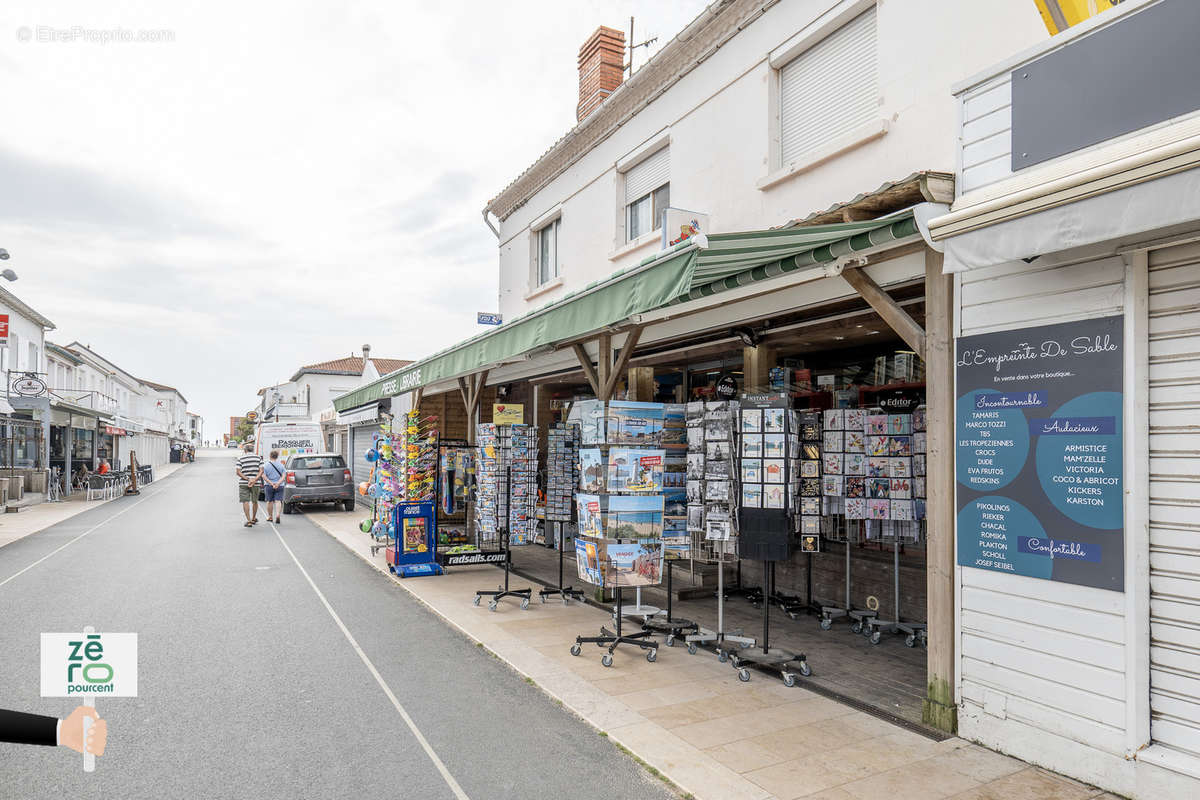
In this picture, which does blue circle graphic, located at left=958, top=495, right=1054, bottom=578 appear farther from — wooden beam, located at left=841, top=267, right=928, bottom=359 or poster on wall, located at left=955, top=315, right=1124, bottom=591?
wooden beam, located at left=841, top=267, right=928, bottom=359

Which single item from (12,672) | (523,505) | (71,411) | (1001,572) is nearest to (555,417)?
(523,505)

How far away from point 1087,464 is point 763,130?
17.7ft

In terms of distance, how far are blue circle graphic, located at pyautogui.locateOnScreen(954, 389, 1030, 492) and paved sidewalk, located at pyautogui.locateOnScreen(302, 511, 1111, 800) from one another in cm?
155

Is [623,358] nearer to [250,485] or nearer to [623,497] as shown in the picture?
[623,497]

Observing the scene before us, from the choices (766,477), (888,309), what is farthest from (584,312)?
(888,309)

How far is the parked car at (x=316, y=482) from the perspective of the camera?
18.2 metres

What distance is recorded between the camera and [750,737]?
14.1ft

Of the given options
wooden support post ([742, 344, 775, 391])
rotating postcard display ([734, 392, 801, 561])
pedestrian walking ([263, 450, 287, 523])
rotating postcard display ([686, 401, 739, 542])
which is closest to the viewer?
rotating postcard display ([734, 392, 801, 561])

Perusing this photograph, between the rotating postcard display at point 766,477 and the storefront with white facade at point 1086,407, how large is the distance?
1.48 meters

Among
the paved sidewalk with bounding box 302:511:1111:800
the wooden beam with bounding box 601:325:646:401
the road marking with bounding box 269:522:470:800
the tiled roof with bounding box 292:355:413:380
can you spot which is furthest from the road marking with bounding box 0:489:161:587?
the tiled roof with bounding box 292:355:413:380

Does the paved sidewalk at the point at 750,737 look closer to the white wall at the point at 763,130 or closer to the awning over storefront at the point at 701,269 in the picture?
the awning over storefront at the point at 701,269

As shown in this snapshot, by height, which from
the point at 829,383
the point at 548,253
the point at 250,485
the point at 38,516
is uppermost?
the point at 548,253

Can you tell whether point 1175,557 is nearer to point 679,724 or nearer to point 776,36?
point 679,724

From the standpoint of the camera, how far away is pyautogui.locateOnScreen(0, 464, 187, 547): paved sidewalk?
46.2 feet
